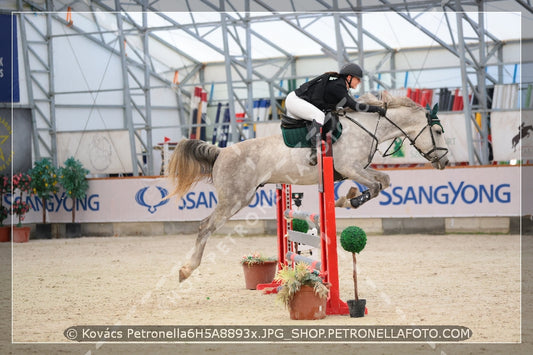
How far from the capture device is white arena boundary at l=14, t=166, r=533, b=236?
11.9m

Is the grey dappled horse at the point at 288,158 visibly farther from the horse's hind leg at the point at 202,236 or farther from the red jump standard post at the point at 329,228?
the red jump standard post at the point at 329,228

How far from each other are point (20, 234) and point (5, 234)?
446mm

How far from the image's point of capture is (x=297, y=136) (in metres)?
5.79

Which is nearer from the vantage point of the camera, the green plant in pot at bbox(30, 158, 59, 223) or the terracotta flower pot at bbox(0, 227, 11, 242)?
the terracotta flower pot at bbox(0, 227, 11, 242)

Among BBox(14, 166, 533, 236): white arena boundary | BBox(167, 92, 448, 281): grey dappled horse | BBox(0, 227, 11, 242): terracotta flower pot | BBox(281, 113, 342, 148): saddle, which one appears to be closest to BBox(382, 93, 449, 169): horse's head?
BBox(167, 92, 448, 281): grey dappled horse

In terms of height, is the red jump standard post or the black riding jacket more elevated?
the black riding jacket

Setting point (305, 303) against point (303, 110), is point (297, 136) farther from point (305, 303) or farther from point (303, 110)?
point (305, 303)

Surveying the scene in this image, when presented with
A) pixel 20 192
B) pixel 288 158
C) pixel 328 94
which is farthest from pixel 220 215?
pixel 20 192

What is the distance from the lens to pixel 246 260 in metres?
6.81

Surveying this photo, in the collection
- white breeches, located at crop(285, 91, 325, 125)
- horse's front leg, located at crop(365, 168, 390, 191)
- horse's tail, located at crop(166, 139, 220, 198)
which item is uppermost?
white breeches, located at crop(285, 91, 325, 125)

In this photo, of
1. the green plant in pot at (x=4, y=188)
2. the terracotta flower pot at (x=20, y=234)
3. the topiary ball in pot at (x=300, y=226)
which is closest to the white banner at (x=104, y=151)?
the green plant in pot at (x=4, y=188)

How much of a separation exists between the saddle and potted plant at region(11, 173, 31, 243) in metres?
9.36

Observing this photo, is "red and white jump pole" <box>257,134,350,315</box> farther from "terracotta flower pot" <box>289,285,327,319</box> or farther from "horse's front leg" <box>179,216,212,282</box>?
"horse's front leg" <box>179,216,212,282</box>

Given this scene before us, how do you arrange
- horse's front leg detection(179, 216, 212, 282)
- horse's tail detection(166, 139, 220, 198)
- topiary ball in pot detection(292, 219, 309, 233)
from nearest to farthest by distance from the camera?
horse's front leg detection(179, 216, 212, 282)
horse's tail detection(166, 139, 220, 198)
topiary ball in pot detection(292, 219, 309, 233)
